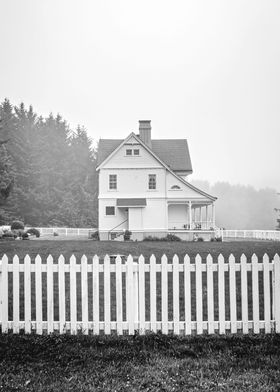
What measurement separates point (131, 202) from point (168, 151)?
8.16 meters

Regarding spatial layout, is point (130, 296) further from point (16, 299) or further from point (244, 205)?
point (244, 205)

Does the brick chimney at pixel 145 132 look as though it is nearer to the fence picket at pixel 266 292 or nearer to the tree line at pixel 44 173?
the tree line at pixel 44 173

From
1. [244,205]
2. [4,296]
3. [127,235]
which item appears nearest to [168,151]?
[127,235]

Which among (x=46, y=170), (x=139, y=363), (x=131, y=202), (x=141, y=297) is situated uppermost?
(x=46, y=170)

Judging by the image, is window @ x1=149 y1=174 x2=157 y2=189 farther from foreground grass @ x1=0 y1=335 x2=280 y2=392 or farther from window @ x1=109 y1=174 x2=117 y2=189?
foreground grass @ x1=0 y1=335 x2=280 y2=392

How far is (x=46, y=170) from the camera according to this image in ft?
160

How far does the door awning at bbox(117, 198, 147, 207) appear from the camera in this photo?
31.4m

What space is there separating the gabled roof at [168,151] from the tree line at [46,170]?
9.90 meters

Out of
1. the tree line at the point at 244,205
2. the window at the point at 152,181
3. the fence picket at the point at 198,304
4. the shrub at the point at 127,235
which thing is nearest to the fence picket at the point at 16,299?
the fence picket at the point at 198,304

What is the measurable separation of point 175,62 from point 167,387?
197 ft

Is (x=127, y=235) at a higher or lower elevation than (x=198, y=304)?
lower

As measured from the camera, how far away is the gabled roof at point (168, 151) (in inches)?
1397

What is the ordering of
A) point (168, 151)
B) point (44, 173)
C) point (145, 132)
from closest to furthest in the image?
point (145, 132), point (168, 151), point (44, 173)

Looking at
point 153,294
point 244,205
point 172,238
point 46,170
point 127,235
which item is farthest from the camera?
point 244,205
